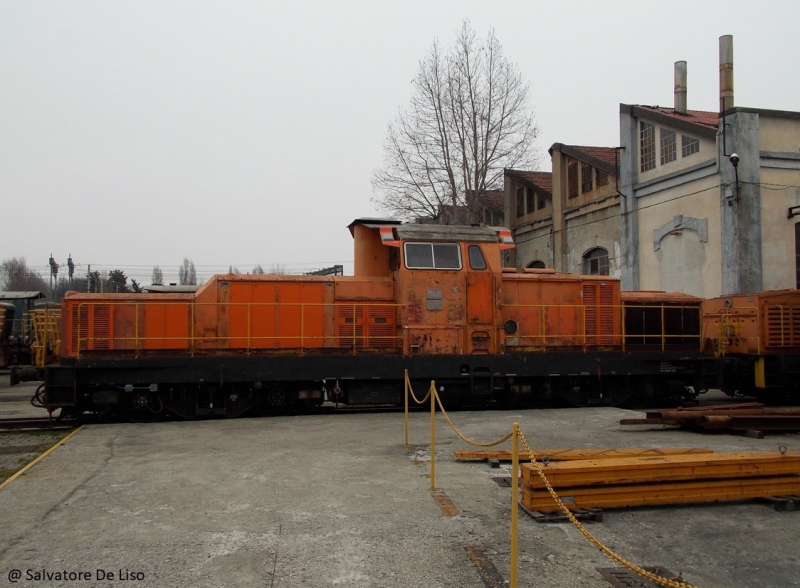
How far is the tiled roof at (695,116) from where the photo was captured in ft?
68.5

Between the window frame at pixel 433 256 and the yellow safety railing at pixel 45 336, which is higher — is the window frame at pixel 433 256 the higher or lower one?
the higher one

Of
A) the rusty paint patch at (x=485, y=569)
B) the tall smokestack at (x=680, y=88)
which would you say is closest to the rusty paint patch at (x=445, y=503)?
the rusty paint patch at (x=485, y=569)

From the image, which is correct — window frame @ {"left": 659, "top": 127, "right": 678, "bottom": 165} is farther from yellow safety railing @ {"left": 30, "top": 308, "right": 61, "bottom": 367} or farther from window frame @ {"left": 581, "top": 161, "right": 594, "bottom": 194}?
yellow safety railing @ {"left": 30, "top": 308, "right": 61, "bottom": 367}

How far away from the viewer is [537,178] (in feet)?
103

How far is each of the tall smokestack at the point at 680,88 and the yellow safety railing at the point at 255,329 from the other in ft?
57.0

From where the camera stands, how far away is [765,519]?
584 centimetres

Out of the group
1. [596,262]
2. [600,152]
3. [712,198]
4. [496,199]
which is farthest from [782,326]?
[496,199]

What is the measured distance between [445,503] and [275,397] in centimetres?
687

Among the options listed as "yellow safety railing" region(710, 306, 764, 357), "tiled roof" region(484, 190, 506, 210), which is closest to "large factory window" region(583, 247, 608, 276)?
"tiled roof" region(484, 190, 506, 210)

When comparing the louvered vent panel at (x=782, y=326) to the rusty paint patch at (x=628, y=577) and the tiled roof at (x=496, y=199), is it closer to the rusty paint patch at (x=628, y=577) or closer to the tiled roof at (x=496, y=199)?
the rusty paint patch at (x=628, y=577)

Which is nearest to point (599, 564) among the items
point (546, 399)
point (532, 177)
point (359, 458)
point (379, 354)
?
point (359, 458)

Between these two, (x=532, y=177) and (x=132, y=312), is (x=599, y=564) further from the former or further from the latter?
(x=532, y=177)

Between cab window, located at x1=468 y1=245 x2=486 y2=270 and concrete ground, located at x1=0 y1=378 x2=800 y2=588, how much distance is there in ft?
15.8

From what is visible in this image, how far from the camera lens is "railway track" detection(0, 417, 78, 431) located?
11750 millimetres
